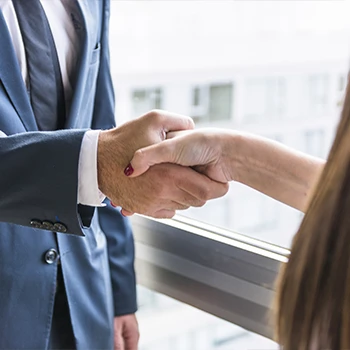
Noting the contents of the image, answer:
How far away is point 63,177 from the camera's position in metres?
1.16

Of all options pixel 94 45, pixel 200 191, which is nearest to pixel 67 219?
pixel 200 191

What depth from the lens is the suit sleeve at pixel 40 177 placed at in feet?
3.81

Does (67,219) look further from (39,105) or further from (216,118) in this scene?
(216,118)

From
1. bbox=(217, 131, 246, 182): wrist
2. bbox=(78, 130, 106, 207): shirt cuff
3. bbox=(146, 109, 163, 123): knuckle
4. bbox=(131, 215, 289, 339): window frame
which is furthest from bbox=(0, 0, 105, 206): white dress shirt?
bbox=(131, 215, 289, 339): window frame

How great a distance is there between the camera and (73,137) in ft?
3.82

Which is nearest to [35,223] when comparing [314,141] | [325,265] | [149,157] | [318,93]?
[149,157]

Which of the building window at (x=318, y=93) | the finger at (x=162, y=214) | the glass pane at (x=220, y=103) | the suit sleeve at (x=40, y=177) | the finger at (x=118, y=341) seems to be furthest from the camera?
the glass pane at (x=220, y=103)

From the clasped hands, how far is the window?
0.67 m

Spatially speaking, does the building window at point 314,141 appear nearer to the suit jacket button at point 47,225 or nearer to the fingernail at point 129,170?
the fingernail at point 129,170

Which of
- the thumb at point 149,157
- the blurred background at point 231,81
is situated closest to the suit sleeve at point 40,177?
the thumb at point 149,157

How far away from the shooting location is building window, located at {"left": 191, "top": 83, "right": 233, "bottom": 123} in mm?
1999

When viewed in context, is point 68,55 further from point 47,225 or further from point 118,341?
point 118,341

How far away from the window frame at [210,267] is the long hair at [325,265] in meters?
0.72

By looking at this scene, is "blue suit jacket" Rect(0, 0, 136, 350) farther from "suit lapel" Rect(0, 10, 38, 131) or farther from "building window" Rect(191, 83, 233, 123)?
"building window" Rect(191, 83, 233, 123)
